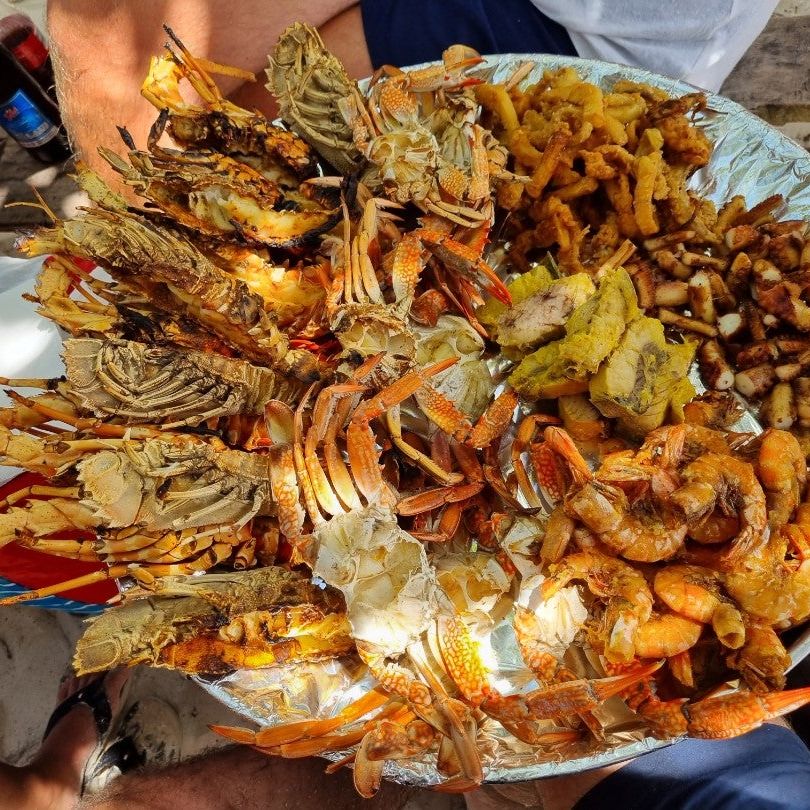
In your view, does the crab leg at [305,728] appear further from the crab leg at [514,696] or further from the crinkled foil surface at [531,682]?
the crab leg at [514,696]

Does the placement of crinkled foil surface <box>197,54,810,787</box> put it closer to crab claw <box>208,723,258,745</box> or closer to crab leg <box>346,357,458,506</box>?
crab claw <box>208,723,258,745</box>

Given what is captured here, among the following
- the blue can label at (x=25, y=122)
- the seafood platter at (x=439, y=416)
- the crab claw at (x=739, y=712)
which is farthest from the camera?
the blue can label at (x=25, y=122)

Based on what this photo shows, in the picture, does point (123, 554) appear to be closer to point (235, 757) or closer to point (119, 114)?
point (235, 757)

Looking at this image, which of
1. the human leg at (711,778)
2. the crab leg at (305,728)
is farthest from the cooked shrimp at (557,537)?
the human leg at (711,778)

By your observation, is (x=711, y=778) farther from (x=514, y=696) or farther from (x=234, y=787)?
(x=234, y=787)

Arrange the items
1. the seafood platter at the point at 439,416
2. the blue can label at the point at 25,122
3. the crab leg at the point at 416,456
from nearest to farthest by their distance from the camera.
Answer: the seafood platter at the point at 439,416 → the crab leg at the point at 416,456 → the blue can label at the point at 25,122

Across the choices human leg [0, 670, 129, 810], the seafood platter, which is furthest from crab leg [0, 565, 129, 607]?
human leg [0, 670, 129, 810]
